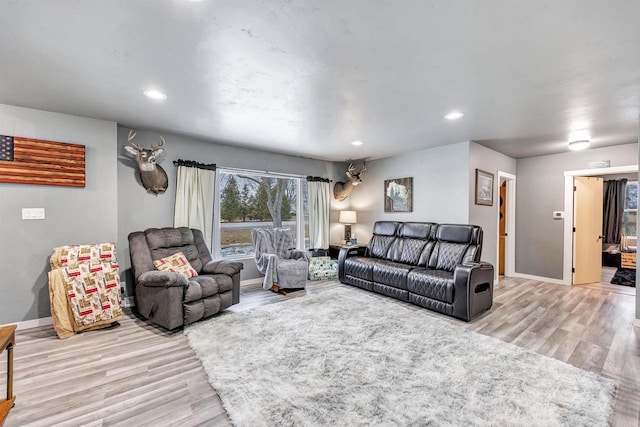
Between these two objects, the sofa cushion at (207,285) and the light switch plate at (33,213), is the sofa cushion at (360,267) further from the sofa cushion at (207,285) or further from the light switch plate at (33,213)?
the light switch plate at (33,213)

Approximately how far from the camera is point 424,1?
143 centimetres

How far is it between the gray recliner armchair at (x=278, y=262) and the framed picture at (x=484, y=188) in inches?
121

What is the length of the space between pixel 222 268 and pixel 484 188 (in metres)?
4.37

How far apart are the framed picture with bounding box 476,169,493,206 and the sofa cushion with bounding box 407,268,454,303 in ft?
5.22

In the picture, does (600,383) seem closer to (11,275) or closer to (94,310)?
(94,310)

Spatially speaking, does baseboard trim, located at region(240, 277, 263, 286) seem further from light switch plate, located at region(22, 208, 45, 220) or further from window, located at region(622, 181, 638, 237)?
window, located at region(622, 181, 638, 237)

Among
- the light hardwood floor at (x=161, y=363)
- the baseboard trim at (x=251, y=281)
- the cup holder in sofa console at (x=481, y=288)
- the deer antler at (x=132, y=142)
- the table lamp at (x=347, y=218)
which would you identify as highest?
the deer antler at (x=132, y=142)

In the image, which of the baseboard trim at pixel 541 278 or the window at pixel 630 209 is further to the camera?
the window at pixel 630 209

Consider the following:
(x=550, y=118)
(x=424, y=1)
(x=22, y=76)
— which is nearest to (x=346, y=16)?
(x=424, y=1)

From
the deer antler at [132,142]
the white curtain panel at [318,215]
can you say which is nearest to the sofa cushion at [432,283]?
the white curtain panel at [318,215]

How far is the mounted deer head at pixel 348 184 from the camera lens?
580 centimetres

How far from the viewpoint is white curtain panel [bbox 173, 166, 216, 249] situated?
13.4 feet

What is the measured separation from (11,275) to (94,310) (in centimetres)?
101

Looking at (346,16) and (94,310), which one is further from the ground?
(346,16)
